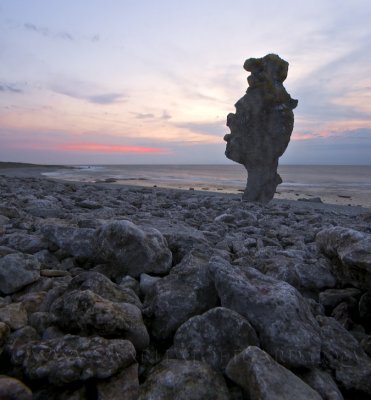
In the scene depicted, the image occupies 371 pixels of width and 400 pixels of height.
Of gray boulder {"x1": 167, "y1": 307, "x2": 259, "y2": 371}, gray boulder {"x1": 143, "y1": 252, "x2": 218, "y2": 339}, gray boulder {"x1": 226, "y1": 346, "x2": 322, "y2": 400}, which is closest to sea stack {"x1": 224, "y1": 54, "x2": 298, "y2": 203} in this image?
gray boulder {"x1": 143, "y1": 252, "x2": 218, "y2": 339}

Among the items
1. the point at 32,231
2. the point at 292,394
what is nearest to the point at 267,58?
the point at 32,231

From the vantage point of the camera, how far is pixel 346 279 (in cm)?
352

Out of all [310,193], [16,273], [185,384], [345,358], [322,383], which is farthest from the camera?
[310,193]

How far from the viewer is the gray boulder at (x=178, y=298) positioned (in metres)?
2.67

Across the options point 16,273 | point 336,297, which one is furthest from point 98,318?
point 336,297

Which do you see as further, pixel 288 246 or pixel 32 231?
pixel 288 246

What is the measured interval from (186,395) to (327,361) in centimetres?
101

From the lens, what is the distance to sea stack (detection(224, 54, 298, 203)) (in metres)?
16.5

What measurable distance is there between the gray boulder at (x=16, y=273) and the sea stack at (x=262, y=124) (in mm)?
14522

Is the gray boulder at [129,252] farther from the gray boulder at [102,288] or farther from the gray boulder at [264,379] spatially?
the gray boulder at [264,379]

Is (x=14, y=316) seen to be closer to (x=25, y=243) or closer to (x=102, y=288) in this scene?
(x=102, y=288)

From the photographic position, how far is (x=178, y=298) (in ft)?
9.21

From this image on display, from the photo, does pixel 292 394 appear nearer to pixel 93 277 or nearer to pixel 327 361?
pixel 327 361

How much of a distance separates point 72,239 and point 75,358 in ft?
7.28
